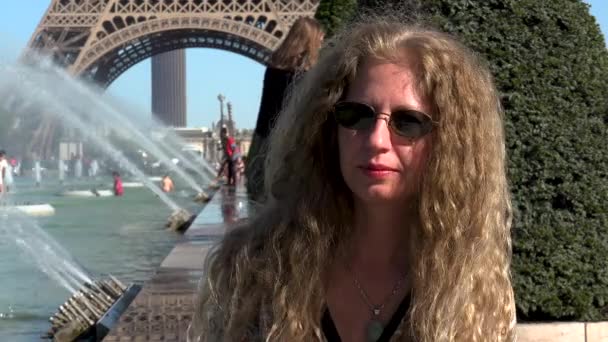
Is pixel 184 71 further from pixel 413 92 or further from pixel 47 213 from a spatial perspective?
pixel 413 92

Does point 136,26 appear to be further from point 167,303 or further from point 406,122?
point 406,122

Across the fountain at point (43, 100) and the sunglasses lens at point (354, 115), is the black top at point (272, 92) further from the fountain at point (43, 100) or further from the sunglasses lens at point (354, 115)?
the fountain at point (43, 100)

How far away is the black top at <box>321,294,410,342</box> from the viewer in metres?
1.95

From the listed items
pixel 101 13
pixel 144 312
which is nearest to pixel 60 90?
pixel 144 312

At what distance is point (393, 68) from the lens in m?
1.98

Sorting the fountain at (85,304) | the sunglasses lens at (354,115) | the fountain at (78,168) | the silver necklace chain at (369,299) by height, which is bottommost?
the fountain at (78,168)

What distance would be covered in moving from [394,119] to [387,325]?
373 mm

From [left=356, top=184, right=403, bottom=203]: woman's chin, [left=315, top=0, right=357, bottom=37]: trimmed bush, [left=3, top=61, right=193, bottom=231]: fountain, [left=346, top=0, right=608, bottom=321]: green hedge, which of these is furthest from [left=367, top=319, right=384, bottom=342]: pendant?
[left=3, top=61, right=193, bottom=231]: fountain

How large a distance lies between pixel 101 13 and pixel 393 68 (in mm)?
47188

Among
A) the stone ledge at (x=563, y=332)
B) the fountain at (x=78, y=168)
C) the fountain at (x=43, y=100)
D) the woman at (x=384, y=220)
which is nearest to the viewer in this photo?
the woman at (x=384, y=220)

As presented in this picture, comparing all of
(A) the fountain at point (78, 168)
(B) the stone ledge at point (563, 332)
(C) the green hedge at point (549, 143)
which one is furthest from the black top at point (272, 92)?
(A) the fountain at point (78, 168)

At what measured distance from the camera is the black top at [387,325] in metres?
1.95

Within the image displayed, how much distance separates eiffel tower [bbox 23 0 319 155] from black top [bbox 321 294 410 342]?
44.0 m

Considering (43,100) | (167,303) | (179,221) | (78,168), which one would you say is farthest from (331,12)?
(78,168)
